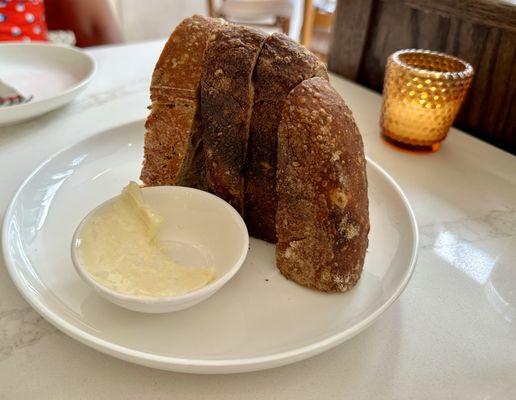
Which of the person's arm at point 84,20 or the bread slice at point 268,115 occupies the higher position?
the bread slice at point 268,115

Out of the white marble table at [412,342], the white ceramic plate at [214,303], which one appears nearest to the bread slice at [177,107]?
the white ceramic plate at [214,303]

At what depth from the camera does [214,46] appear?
64 cm

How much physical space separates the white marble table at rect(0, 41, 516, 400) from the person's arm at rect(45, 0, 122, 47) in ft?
4.32

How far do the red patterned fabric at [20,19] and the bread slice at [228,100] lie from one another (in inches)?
50.6

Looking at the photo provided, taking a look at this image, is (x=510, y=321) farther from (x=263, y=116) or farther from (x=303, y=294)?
(x=263, y=116)

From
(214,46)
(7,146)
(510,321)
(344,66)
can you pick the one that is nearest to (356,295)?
(510,321)

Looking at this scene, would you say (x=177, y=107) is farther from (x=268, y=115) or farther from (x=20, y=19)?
(x=20, y=19)

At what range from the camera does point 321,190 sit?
0.58 metres

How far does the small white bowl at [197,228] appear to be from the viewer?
0.63m

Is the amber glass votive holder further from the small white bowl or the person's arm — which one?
the person's arm

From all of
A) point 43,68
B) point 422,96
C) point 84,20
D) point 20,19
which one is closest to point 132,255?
point 422,96

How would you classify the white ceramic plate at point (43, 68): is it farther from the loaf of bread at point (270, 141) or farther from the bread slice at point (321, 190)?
the bread slice at point (321, 190)

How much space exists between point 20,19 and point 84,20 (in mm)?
456

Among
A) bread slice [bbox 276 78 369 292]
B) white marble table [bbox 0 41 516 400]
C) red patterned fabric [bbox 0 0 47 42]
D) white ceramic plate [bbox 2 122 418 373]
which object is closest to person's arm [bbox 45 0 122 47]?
red patterned fabric [bbox 0 0 47 42]
